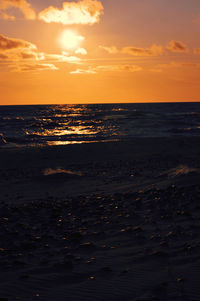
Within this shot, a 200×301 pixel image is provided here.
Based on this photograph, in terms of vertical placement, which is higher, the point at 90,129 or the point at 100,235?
the point at 90,129

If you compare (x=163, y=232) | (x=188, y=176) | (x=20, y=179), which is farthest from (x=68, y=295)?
(x=20, y=179)

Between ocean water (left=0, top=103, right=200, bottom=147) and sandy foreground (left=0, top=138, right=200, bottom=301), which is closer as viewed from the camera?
sandy foreground (left=0, top=138, right=200, bottom=301)

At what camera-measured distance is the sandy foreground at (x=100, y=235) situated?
461 centimetres

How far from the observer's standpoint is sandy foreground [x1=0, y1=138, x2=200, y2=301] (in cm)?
461

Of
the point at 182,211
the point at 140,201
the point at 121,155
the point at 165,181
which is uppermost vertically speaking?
the point at 121,155

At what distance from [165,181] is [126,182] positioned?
1.55 m

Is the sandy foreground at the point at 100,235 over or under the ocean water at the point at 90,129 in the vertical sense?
under

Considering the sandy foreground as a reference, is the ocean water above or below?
above

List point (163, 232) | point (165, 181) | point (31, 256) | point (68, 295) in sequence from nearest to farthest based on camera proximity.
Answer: point (68, 295), point (31, 256), point (163, 232), point (165, 181)

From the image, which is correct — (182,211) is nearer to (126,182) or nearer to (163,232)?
(163,232)

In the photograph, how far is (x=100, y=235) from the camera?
6637 mm

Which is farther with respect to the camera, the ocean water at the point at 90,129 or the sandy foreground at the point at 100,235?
the ocean water at the point at 90,129

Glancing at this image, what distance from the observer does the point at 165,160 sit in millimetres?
16625

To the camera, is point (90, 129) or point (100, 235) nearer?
point (100, 235)
